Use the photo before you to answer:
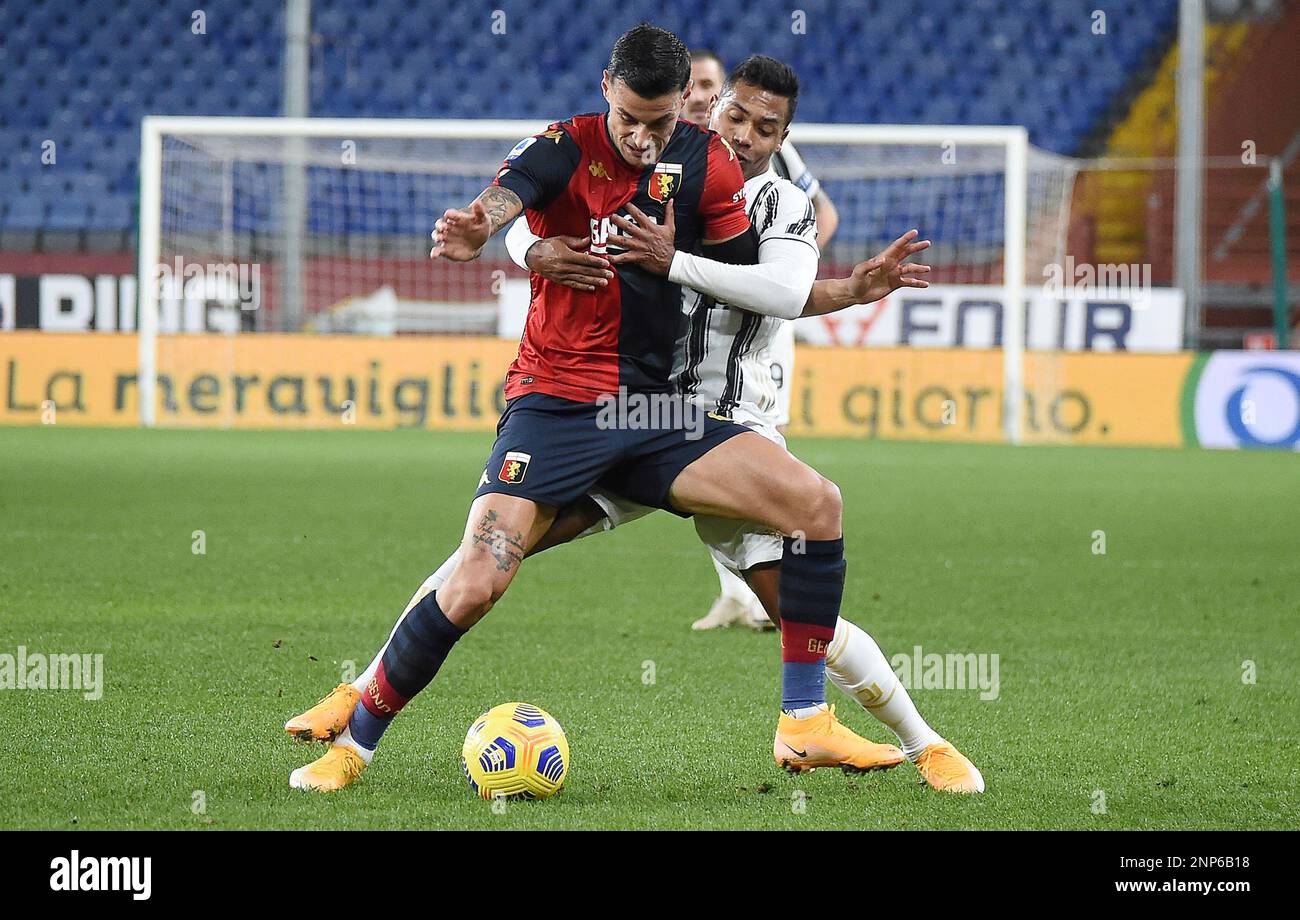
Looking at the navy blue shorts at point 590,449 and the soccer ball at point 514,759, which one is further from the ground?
the navy blue shorts at point 590,449

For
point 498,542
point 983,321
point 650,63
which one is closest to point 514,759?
point 498,542

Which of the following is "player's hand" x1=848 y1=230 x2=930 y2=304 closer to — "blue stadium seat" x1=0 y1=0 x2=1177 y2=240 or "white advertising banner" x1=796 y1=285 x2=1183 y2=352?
"white advertising banner" x1=796 y1=285 x2=1183 y2=352

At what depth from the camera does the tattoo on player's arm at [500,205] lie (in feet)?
12.4

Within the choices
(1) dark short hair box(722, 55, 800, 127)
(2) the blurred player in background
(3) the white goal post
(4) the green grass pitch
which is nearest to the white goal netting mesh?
(3) the white goal post

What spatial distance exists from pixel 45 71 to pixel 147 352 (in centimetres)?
687

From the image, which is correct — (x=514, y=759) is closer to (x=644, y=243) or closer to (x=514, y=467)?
(x=514, y=467)

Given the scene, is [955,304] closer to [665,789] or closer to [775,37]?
[775,37]

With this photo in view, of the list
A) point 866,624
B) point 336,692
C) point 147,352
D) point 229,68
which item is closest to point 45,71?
point 229,68

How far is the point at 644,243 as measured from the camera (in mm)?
4082

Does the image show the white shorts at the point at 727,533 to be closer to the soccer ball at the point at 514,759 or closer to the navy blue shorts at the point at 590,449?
the navy blue shorts at the point at 590,449

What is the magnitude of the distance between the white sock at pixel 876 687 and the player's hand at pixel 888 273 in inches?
32.8

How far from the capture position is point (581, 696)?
16.9 ft

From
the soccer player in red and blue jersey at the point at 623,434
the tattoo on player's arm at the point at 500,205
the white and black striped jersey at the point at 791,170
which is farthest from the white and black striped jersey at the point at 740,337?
the white and black striped jersey at the point at 791,170

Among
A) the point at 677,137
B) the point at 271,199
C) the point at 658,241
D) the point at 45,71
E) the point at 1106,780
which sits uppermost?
the point at 45,71
